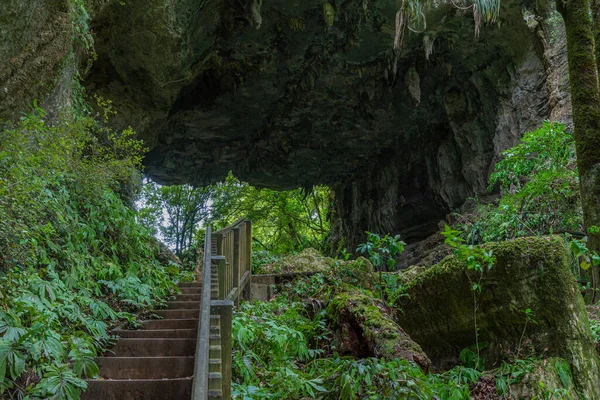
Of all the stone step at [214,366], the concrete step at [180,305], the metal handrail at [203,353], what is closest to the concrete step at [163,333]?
the concrete step at [180,305]

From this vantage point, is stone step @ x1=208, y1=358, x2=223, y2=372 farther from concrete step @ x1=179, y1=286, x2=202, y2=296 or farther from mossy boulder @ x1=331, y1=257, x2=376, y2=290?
mossy boulder @ x1=331, y1=257, x2=376, y2=290

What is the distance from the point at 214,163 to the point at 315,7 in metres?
8.12

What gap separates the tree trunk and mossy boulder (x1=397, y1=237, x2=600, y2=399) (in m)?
1.17

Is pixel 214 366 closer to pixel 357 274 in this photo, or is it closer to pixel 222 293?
pixel 222 293

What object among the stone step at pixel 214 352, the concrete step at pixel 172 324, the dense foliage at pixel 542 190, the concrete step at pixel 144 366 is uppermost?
the dense foliage at pixel 542 190

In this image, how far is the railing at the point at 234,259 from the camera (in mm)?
4180

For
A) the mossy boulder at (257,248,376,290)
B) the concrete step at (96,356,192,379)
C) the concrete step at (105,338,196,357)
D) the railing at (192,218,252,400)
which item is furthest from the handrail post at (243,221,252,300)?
the concrete step at (96,356,192,379)

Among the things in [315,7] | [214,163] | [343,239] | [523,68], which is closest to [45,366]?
[315,7]

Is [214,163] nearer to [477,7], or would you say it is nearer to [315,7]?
[315,7]

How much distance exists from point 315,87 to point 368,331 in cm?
1012

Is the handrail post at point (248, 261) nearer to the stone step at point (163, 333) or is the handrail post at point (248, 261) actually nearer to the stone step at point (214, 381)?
the stone step at point (163, 333)

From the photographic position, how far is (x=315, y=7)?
10477 mm

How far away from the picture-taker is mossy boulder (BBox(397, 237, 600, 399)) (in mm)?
3629

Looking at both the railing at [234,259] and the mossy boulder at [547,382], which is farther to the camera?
the railing at [234,259]
